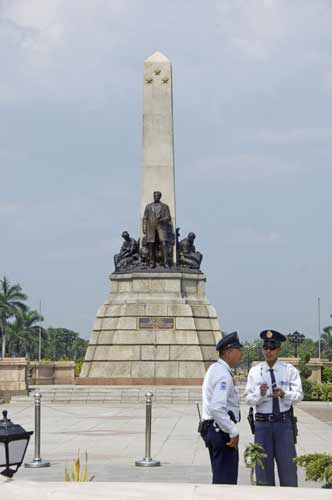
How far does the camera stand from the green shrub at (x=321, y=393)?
3105 centimetres

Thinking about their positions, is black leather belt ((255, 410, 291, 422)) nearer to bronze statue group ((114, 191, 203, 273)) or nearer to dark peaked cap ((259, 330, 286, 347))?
dark peaked cap ((259, 330, 286, 347))

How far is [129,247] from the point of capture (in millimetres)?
34562

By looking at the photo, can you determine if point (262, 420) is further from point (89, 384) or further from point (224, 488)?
point (89, 384)

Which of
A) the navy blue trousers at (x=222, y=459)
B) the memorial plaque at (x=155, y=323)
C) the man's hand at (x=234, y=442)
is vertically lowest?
Answer: the navy blue trousers at (x=222, y=459)

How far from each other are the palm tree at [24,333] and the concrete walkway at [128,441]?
60794 millimetres

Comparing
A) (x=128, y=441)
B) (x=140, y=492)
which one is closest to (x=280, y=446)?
(x=140, y=492)

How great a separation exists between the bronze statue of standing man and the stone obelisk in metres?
0.69

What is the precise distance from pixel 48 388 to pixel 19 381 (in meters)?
1.06

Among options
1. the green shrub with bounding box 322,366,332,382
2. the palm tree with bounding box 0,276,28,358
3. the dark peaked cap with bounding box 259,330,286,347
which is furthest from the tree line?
the dark peaked cap with bounding box 259,330,286,347

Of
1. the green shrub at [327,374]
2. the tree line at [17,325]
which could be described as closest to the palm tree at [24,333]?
the tree line at [17,325]

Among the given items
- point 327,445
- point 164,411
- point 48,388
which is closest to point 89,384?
point 48,388

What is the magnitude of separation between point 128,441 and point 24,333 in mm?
72079

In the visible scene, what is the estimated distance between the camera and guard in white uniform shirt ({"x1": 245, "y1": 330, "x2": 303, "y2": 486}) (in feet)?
27.1

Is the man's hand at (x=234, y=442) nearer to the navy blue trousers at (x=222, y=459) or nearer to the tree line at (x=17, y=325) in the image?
the navy blue trousers at (x=222, y=459)
